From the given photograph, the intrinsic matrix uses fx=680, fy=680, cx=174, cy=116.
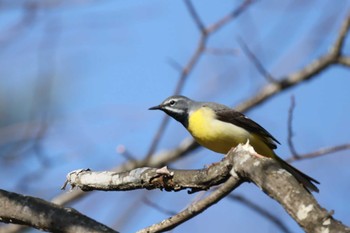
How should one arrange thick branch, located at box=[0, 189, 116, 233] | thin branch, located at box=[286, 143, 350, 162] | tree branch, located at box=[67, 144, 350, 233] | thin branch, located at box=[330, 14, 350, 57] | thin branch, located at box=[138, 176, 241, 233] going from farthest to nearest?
thin branch, located at box=[330, 14, 350, 57] → thin branch, located at box=[286, 143, 350, 162] → thick branch, located at box=[0, 189, 116, 233] → thin branch, located at box=[138, 176, 241, 233] → tree branch, located at box=[67, 144, 350, 233]

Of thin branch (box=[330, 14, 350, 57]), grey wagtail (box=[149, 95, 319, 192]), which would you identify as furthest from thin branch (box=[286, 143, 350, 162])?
thin branch (box=[330, 14, 350, 57])

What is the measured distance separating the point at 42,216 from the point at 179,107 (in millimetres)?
2901

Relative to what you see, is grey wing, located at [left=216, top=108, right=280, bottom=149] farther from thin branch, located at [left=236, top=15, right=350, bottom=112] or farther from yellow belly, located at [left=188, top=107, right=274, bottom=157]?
thin branch, located at [left=236, top=15, right=350, bottom=112]

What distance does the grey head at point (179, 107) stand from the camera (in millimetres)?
6093

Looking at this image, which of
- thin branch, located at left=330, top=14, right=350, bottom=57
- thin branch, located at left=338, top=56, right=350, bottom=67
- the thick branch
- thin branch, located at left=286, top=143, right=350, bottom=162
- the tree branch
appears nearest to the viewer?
the tree branch

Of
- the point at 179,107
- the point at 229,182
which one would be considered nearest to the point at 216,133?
the point at 179,107

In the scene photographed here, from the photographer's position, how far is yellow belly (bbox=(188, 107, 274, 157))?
5582mm

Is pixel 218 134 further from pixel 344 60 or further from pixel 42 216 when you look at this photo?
pixel 42 216

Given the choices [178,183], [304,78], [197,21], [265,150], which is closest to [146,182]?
[178,183]

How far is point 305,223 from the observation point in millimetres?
2426

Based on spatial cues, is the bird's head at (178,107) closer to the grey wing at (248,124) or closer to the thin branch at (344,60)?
the grey wing at (248,124)

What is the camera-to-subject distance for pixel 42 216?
3.42 m

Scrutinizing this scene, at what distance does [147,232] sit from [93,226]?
0.27 m

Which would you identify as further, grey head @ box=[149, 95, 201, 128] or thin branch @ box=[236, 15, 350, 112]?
thin branch @ box=[236, 15, 350, 112]
